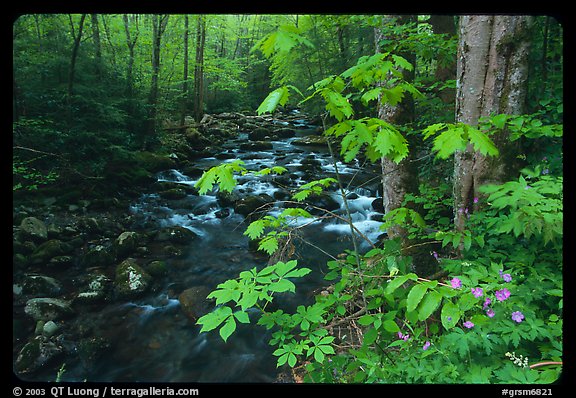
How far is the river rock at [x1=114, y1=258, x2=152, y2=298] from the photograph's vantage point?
197 inches

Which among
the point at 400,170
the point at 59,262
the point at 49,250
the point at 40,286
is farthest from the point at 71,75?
the point at 400,170

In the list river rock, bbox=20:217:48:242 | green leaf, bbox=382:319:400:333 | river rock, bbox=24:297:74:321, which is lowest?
river rock, bbox=24:297:74:321

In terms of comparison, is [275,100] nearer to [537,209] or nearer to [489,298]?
[537,209]

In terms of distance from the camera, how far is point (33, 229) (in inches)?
233

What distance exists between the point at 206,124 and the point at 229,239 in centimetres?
1164

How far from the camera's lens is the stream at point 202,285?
12.8 feet

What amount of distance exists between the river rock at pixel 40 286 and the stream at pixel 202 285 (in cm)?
101

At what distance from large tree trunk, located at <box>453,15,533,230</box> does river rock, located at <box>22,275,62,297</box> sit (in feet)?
20.0

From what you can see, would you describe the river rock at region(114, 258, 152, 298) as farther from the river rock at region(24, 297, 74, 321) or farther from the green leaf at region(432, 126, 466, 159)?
the green leaf at region(432, 126, 466, 159)

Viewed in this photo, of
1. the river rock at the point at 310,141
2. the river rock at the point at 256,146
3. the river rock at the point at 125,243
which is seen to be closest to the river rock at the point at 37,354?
the river rock at the point at 125,243

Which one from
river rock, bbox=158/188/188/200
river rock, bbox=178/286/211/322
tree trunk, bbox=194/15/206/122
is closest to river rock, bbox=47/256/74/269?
river rock, bbox=178/286/211/322

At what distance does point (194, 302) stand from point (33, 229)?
153 inches
